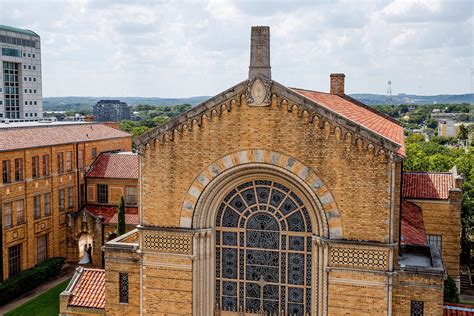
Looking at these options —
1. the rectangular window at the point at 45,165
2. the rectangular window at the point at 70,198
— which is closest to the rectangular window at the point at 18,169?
the rectangular window at the point at 45,165

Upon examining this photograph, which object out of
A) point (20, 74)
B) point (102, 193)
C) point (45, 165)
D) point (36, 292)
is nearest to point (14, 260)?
point (36, 292)

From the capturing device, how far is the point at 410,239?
78.0 ft

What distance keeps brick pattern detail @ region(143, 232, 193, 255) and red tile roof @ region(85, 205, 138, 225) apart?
20.6 meters

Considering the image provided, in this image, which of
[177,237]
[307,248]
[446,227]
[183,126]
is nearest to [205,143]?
[183,126]

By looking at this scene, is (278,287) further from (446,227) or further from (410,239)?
(446,227)

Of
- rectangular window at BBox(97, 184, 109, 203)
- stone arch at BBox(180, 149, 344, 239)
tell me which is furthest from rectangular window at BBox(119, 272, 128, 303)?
rectangular window at BBox(97, 184, 109, 203)

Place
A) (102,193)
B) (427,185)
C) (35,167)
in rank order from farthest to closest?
(102,193) < (35,167) < (427,185)

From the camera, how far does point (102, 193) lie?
→ 45531mm

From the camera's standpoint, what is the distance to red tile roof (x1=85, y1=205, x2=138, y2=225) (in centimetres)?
4181

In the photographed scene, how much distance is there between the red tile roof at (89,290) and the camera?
22922 mm

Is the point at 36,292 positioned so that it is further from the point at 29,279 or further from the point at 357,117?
the point at 357,117

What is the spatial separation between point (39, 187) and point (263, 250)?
970 inches

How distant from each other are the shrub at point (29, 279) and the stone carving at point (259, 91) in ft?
76.3

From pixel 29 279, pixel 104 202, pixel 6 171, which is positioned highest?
pixel 6 171
